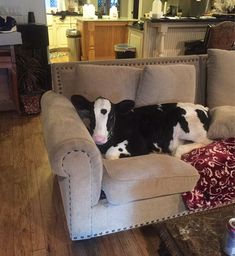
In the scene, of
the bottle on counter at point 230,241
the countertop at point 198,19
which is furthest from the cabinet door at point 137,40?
the bottle on counter at point 230,241

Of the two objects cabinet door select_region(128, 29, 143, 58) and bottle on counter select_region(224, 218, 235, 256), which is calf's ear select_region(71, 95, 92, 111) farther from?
cabinet door select_region(128, 29, 143, 58)

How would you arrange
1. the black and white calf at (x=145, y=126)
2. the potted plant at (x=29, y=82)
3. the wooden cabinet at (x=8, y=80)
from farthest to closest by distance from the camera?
the potted plant at (x=29, y=82) < the wooden cabinet at (x=8, y=80) < the black and white calf at (x=145, y=126)

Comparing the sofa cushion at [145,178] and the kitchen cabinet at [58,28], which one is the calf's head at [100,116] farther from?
the kitchen cabinet at [58,28]

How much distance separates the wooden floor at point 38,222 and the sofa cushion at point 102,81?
28.1 inches

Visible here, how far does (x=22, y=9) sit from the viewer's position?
3.23 meters

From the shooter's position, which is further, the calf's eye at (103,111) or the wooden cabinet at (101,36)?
the wooden cabinet at (101,36)

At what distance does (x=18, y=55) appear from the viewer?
9.50 ft

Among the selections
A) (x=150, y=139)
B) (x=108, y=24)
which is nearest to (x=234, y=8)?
(x=108, y=24)

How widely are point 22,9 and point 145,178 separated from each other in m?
2.86

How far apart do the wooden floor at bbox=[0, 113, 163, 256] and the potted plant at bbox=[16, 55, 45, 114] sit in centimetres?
81

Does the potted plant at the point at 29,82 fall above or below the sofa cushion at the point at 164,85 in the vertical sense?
below

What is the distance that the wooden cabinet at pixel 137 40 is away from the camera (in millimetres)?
4258

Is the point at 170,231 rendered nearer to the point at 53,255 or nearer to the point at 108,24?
the point at 53,255

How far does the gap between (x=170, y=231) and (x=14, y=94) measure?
2.57 metres
